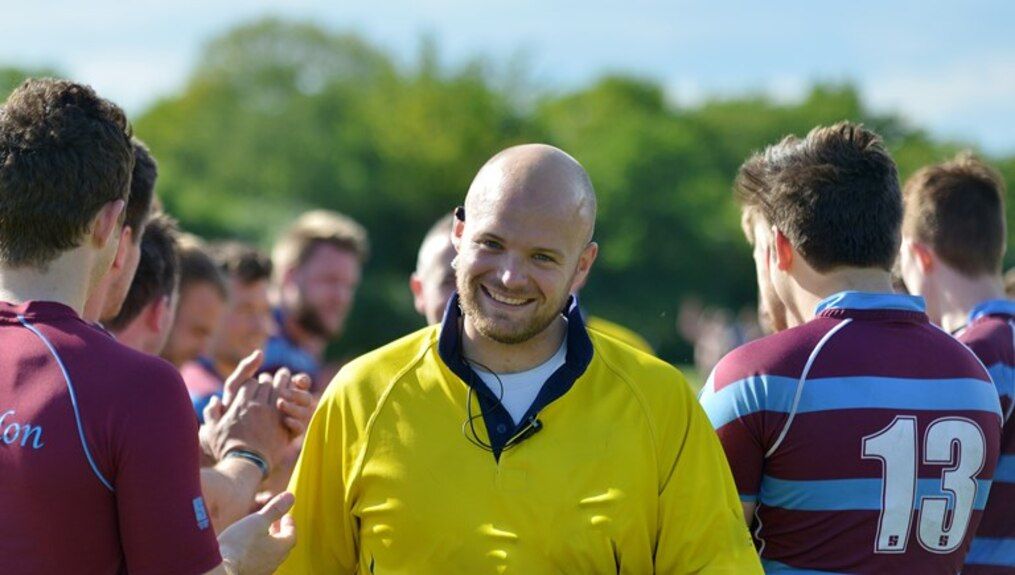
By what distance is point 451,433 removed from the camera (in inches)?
144

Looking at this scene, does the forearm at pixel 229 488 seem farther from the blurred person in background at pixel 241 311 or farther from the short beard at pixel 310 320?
the short beard at pixel 310 320

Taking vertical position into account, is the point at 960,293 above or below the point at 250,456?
above

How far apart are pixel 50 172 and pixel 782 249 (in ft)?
7.13

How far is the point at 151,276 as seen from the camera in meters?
4.71

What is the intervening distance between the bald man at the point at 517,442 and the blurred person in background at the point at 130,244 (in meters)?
0.73

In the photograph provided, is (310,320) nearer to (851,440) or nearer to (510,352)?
(510,352)

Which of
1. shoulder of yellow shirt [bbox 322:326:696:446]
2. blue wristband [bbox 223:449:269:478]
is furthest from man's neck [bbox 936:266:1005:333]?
blue wristband [bbox 223:449:269:478]

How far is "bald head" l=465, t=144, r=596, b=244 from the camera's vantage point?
145 inches

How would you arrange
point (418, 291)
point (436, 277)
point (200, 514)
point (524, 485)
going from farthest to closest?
point (418, 291)
point (436, 277)
point (524, 485)
point (200, 514)

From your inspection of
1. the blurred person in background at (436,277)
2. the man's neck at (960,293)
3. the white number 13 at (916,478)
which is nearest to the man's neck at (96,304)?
the blurred person in background at (436,277)

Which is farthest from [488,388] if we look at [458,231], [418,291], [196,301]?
[196,301]

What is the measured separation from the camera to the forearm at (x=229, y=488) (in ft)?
12.6

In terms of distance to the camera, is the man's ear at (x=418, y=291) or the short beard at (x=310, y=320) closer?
the man's ear at (x=418, y=291)

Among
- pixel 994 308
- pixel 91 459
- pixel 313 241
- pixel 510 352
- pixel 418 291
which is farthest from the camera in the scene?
pixel 313 241
